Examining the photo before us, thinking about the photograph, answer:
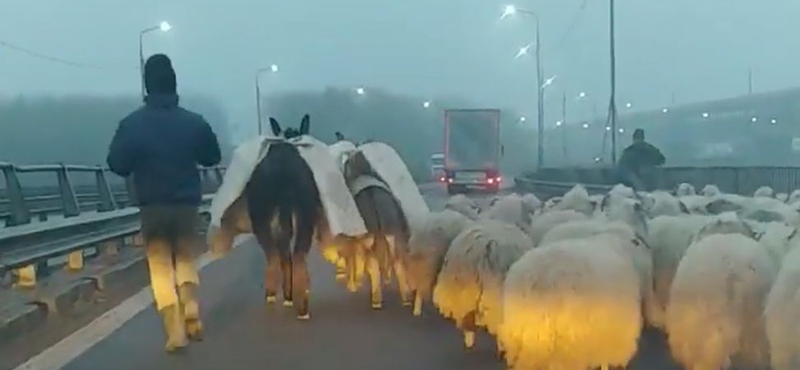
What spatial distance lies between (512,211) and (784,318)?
26.0 feet

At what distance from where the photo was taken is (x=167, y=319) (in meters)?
10.9

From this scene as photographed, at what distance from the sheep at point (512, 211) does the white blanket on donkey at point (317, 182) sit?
154 cm

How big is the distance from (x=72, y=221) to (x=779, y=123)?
2051 centimetres

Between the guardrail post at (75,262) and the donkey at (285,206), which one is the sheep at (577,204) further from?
the guardrail post at (75,262)

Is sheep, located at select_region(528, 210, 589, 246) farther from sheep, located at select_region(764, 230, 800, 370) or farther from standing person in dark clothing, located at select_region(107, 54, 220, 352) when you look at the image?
sheep, located at select_region(764, 230, 800, 370)

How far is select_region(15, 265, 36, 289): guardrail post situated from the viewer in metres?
14.3

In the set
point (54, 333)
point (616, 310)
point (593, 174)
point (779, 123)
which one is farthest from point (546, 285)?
point (593, 174)

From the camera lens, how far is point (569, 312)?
7.97m

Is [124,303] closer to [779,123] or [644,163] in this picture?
[644,163]

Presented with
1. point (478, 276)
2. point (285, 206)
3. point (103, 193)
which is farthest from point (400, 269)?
point (103, 193)

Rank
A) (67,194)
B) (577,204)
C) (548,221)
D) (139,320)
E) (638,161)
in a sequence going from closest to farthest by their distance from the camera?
(548,221) < (139,320) < (577,204) < (67,194) < (638,161)

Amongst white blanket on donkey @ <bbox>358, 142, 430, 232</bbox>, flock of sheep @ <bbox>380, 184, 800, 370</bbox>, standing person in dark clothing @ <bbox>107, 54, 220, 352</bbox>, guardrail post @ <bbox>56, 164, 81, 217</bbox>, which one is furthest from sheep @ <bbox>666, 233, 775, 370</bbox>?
guardrail post @ <bbox>56, 164, 81, 217</bbox>

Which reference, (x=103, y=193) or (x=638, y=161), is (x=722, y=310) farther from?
(x=638, y=161)

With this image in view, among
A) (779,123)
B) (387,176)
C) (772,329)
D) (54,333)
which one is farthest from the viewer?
(779,123)
